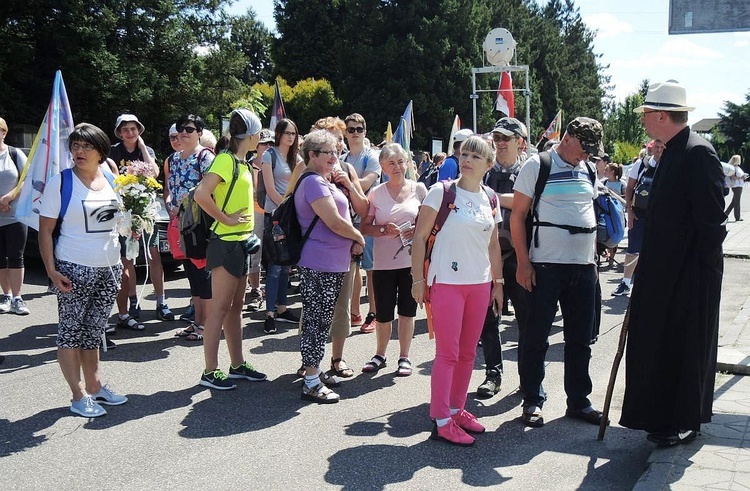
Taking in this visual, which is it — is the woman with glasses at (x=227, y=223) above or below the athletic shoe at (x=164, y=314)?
above

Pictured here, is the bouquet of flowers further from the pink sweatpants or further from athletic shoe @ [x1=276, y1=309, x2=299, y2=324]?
athletic shoe @ [x1=276, y1=309, x2=299, y2=324]

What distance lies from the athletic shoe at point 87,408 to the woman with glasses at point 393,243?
2.13 meters

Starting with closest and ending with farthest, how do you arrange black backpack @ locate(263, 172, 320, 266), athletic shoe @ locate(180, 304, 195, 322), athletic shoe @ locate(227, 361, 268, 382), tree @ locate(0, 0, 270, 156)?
black backpack @ locate(263, 172, 320, 266) < athletic shoe @ locate(227, 361, 268, 382) < athletic shoe @ locate(180, 304, 195, 322) < tree @ locate(0, 0, 270, 156)

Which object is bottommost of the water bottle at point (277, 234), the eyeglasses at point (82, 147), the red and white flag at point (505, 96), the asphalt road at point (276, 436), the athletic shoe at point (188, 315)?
the asphalt road at point (276, 436)

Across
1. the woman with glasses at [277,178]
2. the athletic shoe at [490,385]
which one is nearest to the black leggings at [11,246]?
the woman with glasses at [277,178]

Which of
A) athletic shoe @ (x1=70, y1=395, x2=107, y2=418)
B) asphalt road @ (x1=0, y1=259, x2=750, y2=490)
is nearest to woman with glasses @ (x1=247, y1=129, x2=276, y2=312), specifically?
asphalt road @ (x1=0, y1=259, x2=750, y2=490)

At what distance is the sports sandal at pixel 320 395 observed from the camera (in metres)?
5.48

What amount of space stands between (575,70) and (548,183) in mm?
71463

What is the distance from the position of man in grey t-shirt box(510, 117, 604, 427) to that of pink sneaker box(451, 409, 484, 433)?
386 millimetres

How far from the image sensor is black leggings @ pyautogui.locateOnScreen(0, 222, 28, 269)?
26.8ft

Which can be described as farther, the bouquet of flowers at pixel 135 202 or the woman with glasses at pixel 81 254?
the bouquet of flowers at pixel 135 202

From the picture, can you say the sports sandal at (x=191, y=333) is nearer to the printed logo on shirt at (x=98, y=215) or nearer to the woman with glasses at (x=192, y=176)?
the woman with glasses at (x=192, y=176)

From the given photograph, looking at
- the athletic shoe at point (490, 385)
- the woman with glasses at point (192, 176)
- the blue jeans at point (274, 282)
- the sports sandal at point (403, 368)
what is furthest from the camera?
the blue jeans at point (274, 282)

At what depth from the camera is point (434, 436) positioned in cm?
475
